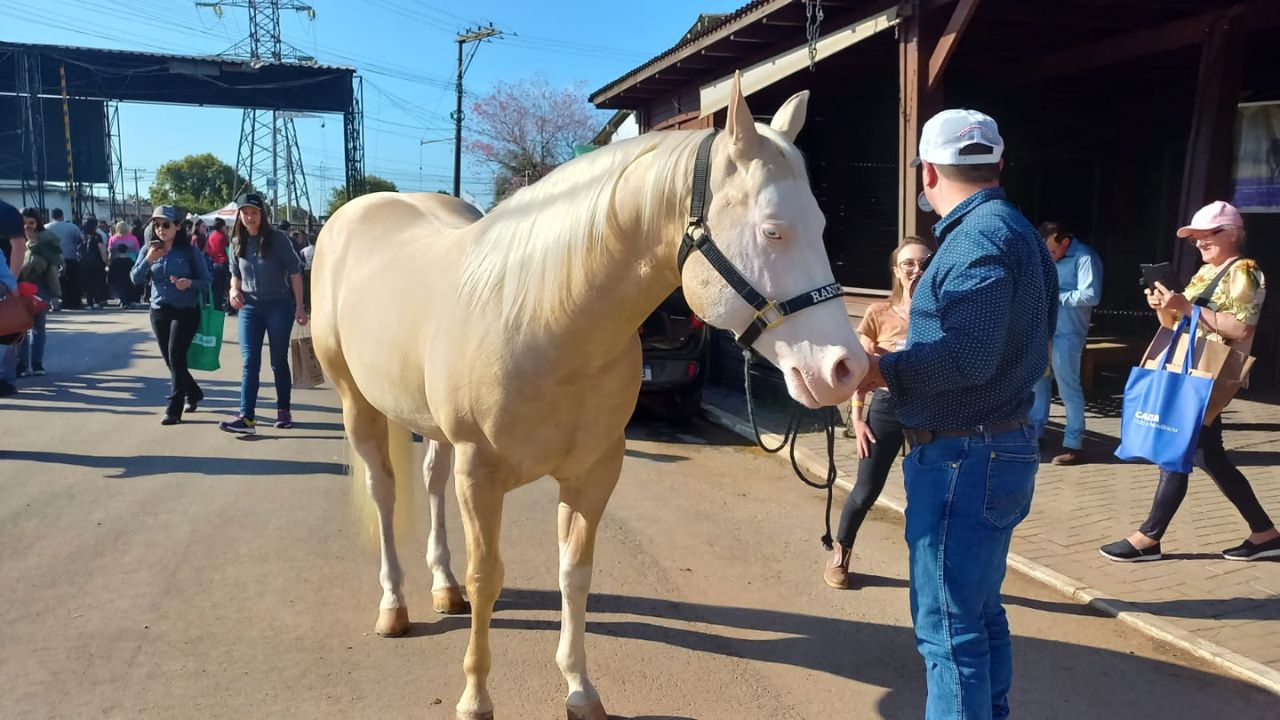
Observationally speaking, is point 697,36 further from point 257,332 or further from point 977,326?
point 977,326

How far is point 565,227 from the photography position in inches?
86.0

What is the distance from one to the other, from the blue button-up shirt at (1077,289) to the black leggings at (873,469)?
2.80 m

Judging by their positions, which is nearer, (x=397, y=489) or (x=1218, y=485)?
(x=397, y=489)

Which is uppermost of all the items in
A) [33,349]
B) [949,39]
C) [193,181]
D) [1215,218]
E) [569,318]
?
[193,181]

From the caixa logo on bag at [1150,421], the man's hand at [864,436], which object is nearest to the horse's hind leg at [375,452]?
the man's hand at [864,436]

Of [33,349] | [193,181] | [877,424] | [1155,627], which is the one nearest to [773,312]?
[877,424]

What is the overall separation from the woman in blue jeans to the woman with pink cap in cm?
565

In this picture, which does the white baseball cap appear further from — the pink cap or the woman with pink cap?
the pink cap

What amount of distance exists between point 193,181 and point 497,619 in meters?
67.0

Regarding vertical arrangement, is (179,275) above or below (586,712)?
above

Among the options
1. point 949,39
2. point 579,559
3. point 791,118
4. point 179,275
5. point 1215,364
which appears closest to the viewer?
point 791,118

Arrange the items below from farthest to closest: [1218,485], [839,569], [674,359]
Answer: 1. [674,359]
2. [1218,485]
3. [839,569]

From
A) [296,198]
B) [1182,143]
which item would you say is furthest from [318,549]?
[296,198]

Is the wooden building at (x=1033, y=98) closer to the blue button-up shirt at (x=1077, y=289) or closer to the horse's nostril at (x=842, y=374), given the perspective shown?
the blue button-up shirt at (x=1077, y=289)
